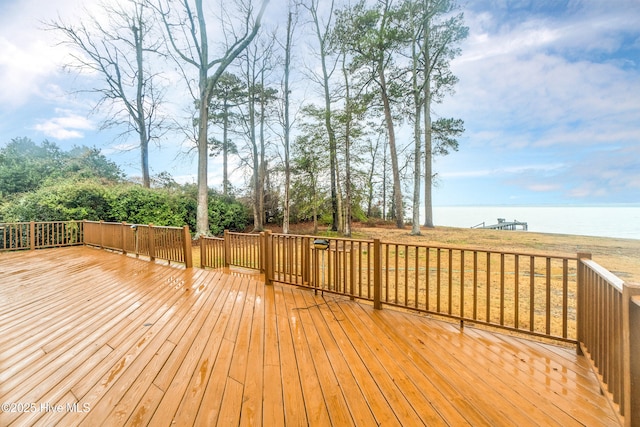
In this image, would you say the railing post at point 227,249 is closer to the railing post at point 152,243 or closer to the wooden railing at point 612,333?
the railing post at point 152,243

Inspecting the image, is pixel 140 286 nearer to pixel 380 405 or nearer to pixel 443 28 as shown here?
pixel 380 405

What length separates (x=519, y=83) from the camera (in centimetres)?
905

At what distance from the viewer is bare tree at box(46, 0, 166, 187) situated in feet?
35.6

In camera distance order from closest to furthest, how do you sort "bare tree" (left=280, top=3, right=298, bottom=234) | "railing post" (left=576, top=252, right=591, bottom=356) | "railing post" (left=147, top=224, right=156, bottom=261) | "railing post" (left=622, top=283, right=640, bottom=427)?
1. "railing post" (left=622, top=283, right=640, bottom=427)
2. "railing post" (left=576, top=252, right=591, bottom=356)
3. "railing post" (left=147, top=224, right=156, bottom=261)
4. "bare tree" (left=280, top=3, right=298, bottom=234)

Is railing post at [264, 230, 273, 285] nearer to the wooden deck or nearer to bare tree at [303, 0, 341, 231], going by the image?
the wooden deck

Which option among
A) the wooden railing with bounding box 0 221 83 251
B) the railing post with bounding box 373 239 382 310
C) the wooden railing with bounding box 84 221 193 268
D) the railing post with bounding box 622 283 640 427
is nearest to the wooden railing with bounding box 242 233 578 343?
the railing post with bounding box 373 239 382 310

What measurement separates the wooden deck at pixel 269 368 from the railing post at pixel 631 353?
28cm

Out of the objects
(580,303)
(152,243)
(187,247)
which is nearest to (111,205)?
(152,243)

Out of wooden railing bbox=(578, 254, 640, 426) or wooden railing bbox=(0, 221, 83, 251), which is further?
wooden railing bbox=(0, 221, 83, 251)

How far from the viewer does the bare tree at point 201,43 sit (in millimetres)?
9220

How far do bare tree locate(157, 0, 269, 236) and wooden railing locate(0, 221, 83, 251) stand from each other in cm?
393

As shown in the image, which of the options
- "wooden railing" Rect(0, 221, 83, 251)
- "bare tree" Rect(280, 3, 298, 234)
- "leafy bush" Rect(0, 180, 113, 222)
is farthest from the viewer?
"bare tree" Rect(280, 3, 298, 234)

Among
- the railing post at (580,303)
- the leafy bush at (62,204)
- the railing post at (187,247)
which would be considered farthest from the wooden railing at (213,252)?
the leafy bush at (62,204)

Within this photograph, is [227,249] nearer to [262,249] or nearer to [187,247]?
[187,247]
